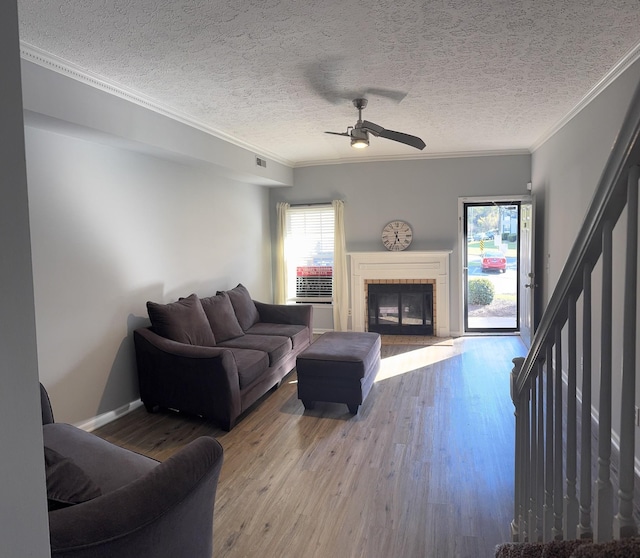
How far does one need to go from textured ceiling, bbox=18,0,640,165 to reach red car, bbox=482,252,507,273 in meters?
2.53

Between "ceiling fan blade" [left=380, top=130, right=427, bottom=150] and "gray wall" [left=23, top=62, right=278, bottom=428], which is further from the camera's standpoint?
"ceiling fan blade" [left=380, top=130, right=427, bottom=150]

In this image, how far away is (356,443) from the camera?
135 inches

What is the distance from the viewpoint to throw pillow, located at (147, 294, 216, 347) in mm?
4047

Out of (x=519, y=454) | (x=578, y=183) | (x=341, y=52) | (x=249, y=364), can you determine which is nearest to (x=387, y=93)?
(x=341, y=52)

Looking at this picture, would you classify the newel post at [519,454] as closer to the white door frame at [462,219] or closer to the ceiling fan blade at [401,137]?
the ceiling fan blade at [401,137]

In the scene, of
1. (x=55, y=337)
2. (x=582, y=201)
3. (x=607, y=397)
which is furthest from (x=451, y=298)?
(x=607, y=397)

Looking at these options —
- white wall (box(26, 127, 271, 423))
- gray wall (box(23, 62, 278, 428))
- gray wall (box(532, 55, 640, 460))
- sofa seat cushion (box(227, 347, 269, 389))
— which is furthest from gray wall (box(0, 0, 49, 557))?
sofa seat cushion (box(227, 347, 269, 389))

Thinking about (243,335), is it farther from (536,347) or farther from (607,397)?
(607,397)

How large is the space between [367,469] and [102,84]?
321 centimetres

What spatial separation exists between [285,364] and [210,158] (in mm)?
2244

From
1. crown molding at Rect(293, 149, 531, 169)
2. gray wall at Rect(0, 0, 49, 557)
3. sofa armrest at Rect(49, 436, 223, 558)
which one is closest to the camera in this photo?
gray wall at Rect(0, 0, 49, 557)

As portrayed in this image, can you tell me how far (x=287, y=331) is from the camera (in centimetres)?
520

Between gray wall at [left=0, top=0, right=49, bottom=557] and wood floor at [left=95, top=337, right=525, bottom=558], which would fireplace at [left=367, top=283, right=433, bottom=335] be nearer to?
wood floor at [left=95, top=337, right=525, bottom=558]

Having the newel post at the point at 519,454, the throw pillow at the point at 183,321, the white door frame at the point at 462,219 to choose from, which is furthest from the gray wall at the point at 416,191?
the newel post at the point at 519,454
